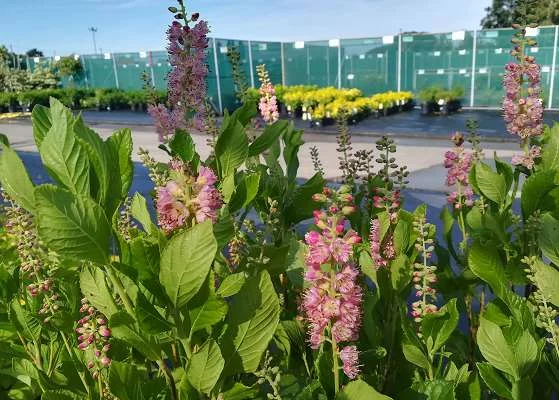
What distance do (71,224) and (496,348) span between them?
0.96 metres

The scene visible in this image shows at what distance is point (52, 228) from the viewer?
819mm

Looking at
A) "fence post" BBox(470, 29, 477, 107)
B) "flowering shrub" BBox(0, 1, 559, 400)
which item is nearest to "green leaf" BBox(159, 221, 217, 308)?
"flowering shrub" BBox(0, 1, 559, 400)

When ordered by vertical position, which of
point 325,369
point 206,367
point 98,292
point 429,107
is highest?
point 98,292

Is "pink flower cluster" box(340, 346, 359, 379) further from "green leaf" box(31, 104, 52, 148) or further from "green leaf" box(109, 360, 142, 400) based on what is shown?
"green leaf" box(31, 104, 52, 148)

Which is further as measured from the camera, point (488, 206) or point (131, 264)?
point (488, 206)

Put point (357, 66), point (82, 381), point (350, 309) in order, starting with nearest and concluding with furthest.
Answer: point (350, 309), point (82, 381), point (357, 66)

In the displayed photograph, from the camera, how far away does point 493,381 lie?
1.24 meters

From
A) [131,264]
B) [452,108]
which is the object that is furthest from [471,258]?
[452,108]

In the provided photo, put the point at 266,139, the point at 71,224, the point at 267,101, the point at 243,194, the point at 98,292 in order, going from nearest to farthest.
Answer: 1. the point at 71,224
2. the point at 98,292
3. the point at 243,194
4. the point at 266,139
5. the point at 267,101

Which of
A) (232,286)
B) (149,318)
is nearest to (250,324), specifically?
(232,286)

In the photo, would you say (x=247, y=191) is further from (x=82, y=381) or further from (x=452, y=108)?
(x=452, y=108)

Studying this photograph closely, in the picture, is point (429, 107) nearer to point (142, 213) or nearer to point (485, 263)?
point (485, 263)

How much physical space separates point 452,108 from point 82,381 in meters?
15.1

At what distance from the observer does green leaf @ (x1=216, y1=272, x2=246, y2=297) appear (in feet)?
3.23
